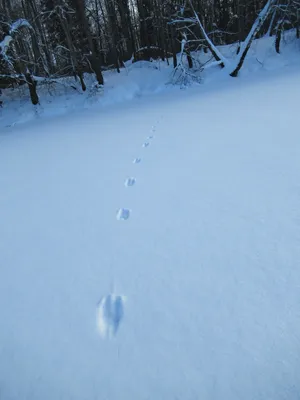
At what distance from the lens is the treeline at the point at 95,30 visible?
9.32 meters

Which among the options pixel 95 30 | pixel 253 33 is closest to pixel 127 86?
pixel 253 33

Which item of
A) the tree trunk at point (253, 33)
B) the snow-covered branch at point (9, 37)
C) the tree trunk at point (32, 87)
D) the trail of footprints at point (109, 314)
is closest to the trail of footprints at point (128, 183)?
the trail of footprints at point (109, 314)

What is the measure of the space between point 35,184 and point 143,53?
14025 millimetres

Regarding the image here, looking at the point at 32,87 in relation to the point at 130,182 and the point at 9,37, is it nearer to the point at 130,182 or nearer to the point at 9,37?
the point at 9,37

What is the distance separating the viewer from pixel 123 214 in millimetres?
2230

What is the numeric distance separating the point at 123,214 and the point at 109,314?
3.25ft

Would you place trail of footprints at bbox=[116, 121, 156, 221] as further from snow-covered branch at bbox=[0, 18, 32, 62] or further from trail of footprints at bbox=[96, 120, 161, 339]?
snow-covered branch at bbox=[0, 18, 32, 62]

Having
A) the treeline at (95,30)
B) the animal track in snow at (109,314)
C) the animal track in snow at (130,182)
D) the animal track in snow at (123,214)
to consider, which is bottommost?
the animal track in snow at (130,182)

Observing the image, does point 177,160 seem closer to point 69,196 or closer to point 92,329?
point 69,196

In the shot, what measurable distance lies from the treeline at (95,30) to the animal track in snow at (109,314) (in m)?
9.88

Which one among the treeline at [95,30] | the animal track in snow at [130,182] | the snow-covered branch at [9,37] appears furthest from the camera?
the treeline at [95,30]

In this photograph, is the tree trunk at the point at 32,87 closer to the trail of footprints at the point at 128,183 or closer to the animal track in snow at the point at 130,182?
the trail of footprints at the point at 128,183

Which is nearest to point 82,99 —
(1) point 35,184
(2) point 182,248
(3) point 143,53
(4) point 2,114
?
(4) point 2,114

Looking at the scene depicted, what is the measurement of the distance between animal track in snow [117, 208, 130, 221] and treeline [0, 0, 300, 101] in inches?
353
